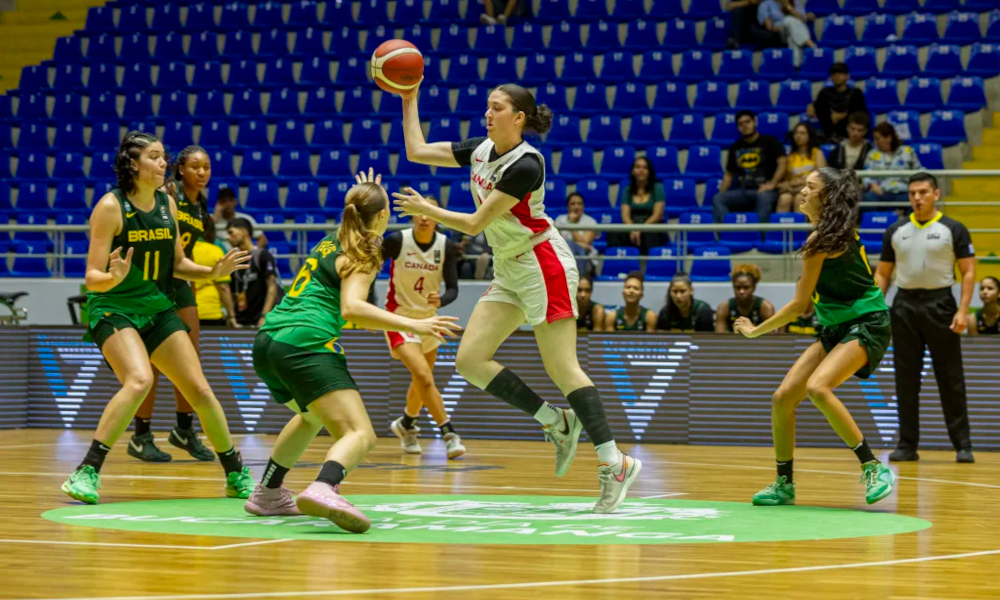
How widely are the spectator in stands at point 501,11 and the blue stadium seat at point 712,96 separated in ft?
12.2

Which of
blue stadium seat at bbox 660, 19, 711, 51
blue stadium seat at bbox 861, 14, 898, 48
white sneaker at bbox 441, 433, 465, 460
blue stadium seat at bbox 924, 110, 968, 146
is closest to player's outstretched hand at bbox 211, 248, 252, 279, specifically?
white sneaker at bbox 441, 433, 465, 460

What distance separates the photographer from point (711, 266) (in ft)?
49.0

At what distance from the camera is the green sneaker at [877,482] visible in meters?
7.09

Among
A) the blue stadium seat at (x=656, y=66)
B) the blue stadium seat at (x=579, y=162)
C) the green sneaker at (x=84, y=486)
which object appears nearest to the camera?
the green sneaker at (x=84, y=486)

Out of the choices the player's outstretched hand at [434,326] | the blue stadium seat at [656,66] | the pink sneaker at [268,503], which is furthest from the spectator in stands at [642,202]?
the player's outstretched hand at [434,326]

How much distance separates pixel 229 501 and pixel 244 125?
44.5 feet

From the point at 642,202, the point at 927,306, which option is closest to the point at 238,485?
the point at 927,306

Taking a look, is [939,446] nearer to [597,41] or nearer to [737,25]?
[737,25]

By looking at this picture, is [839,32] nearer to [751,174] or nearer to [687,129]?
[687,129]

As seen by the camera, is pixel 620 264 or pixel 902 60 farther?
pixel 902 60

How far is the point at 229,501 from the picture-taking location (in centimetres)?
727

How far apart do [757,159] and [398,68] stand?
29.7ft

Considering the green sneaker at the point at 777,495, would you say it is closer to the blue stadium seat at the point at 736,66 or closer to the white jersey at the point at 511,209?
the white jersey at the point at 511,209

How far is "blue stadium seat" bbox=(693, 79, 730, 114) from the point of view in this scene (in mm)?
17750
